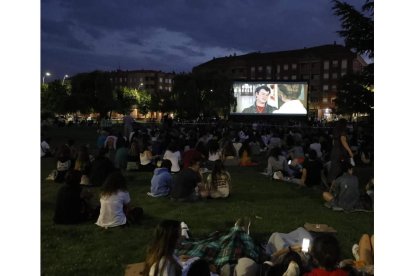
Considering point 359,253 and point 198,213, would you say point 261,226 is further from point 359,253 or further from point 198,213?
point 359,253

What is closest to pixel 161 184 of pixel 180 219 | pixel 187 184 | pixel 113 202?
pixel 187 184

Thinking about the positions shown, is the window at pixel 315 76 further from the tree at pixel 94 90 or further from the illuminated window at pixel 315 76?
the tree at pixel 94 90

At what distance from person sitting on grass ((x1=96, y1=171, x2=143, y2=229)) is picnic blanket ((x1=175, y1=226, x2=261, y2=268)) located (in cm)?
187

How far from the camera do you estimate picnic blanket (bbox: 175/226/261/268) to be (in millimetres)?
4852

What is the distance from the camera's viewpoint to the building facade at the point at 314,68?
84.6 m

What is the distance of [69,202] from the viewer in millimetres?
7027

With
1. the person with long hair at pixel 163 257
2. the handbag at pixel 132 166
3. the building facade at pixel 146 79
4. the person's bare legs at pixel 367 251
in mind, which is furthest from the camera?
the building facade at pixel 146 79

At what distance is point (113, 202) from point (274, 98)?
101 ft

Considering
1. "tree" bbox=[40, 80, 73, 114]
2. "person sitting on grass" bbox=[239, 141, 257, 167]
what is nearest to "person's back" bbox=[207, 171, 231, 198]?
"person sitting on grass" bbox=[239, 141, 257, 167]

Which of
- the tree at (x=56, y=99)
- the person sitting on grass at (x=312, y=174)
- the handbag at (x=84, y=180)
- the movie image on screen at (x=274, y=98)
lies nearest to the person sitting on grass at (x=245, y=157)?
the person sitting on grass at (x=312, y=174)

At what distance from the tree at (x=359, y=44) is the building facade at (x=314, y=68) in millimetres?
70075

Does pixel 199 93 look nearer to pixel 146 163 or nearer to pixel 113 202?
pixel 146 163

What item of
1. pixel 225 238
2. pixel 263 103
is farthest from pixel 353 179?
pixel 263 103
